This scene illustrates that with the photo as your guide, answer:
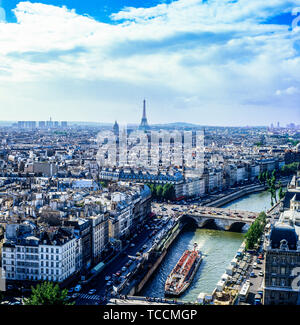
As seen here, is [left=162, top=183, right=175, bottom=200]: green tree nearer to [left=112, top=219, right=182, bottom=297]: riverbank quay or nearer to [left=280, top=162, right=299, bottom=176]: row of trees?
[left=112, top=219, right=182, bottom=297]: riverbank quay

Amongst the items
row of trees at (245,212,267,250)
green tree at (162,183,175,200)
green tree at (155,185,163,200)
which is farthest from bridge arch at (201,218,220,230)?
row of trees at (245,212,267,250)

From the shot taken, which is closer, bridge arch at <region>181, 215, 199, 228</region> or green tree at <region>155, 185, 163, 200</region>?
bridge arch at <region>181, 215, 199, 228</region>

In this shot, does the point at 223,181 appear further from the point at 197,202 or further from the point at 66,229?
the point at 66,229

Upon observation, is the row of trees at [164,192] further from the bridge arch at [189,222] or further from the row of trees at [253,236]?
the row of trees at [253,236]

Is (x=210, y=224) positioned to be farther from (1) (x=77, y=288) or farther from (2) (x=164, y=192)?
(1) (x=77, y=288)

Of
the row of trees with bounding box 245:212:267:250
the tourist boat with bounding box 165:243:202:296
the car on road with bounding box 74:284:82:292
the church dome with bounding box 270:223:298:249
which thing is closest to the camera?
the church dome with bounding box 270:223:298:249
